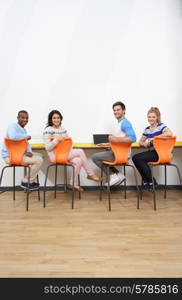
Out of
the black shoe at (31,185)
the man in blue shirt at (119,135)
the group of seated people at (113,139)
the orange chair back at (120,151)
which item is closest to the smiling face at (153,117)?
the group of seated people at (113,139)

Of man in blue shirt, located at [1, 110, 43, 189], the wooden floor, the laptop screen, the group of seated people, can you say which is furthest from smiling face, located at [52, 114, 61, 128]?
the wooden floor

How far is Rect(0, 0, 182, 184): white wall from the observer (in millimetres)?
3973

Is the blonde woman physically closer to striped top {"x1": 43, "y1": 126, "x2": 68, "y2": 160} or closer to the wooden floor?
the wooden floor

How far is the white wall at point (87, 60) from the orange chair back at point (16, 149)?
0.98m

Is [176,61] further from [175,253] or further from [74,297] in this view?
[74,297]

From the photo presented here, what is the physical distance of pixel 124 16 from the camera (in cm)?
400

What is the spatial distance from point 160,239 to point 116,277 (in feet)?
2.32

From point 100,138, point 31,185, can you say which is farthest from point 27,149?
point 100,138

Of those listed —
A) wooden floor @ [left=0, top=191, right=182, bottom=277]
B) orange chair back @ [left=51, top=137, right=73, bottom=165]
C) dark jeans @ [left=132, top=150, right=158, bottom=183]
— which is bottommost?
wooden floor @ [left=0, top=191, right=182, bottom=277]

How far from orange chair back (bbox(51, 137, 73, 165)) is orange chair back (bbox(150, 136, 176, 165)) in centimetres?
101

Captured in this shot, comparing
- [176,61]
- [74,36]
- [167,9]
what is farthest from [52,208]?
[167,9]

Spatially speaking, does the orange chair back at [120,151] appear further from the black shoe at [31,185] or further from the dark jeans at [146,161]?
the black shoe at [31,185]

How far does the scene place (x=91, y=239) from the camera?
214 centimetres

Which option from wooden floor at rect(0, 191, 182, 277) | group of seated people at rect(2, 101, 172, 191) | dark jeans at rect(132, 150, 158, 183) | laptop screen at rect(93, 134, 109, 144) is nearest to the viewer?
wooden floor at rect(0, 191, 182, 277)
